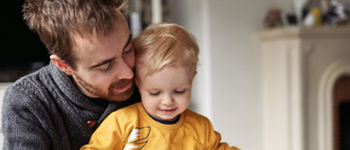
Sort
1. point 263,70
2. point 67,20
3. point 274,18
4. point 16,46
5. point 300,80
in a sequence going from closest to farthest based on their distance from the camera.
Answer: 1. point 67,20
2. point 16,46
3. point 300,80
4. point 274,18
5. point 263,70

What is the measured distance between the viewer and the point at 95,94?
3.10ft

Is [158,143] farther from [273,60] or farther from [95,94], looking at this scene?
[273,60]

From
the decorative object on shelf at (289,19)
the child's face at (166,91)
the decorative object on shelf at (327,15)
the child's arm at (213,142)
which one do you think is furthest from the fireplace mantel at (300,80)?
the child's face at (166,91)

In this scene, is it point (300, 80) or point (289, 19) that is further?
point (289, 19)

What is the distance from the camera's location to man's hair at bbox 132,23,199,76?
2.76 feet

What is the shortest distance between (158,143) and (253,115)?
6.74 feet

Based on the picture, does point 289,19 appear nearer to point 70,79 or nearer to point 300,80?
point 300,80

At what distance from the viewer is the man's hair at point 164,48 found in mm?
841

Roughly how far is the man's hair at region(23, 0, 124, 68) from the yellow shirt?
22 centimetres

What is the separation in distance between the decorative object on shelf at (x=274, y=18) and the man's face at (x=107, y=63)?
81.0 inches

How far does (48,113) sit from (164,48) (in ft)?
1.30

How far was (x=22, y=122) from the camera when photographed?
2.77 ft

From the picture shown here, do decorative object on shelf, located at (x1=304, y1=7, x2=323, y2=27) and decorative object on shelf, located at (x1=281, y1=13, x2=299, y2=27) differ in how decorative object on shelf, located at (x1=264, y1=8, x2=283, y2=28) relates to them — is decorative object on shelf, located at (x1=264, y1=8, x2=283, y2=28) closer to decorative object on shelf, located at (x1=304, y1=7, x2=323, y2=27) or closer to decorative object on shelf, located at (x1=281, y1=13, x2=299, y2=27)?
decorative object on shelf, located at (x1=281, y1=13, x2=299, y2=27)

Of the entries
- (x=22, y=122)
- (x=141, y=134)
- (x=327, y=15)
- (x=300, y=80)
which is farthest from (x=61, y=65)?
(x=327, y=15)
